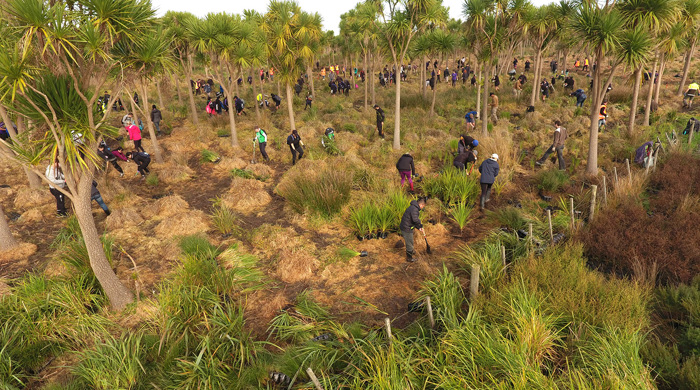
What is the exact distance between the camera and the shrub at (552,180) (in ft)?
33.9

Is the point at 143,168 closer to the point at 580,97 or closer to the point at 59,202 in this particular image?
the point at 59,202

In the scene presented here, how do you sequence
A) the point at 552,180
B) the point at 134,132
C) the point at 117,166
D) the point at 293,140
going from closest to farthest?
the point at 552,180, the point at 117,166, the point at 134,132, the point at 293,140

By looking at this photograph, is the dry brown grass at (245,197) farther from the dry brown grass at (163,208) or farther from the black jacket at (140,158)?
the black jacket at (140,158)

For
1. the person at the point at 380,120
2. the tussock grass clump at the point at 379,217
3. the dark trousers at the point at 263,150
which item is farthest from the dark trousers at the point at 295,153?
the tussock grass clump at the point at 379,217

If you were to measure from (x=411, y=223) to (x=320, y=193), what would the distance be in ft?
10.6

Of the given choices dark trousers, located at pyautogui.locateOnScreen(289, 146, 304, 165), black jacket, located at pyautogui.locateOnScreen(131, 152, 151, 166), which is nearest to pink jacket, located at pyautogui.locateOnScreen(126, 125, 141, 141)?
black jacket, located at pyautogui.locateOnScreen(131, 152, 151, 166)

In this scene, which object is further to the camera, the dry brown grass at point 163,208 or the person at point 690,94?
the person at point 690,94

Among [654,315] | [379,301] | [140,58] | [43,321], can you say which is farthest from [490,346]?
[140,58]

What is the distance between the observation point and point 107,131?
5914 mm

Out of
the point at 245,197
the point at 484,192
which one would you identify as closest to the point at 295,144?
the point at 245,197

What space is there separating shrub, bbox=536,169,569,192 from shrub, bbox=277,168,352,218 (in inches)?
237

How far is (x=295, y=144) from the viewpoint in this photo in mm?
13867

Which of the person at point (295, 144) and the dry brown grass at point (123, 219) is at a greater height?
the person at point (295, 144)

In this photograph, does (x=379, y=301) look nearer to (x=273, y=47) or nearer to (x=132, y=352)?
(x=132, y=352)
